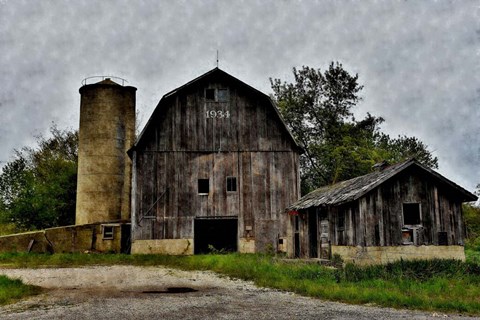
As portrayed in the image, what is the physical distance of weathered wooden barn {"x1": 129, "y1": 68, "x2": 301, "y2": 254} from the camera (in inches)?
957

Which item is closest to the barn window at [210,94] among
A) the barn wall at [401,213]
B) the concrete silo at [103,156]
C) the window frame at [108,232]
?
the window frame at [108,232]

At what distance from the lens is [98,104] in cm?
3127

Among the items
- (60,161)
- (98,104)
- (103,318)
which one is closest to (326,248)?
(103,318)

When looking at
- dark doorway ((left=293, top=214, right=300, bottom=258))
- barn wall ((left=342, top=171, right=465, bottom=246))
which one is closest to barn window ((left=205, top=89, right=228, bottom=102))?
dark doorway ((left=293, top=214, right=300, bottom=258))

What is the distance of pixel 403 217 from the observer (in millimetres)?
16031

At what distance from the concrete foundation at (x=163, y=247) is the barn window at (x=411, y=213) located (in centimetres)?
1111

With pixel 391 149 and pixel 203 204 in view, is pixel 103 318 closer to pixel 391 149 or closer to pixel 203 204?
pixel 203 204

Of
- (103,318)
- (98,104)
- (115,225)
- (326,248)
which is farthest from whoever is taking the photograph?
(98,104)

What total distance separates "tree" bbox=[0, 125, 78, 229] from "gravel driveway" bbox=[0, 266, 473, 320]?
17.7 meters

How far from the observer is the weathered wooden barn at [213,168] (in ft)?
79.7

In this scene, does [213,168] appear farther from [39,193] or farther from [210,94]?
[39,193]

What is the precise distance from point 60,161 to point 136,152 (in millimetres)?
16364

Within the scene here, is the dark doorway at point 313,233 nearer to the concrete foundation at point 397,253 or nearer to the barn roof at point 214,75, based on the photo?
the concrete foundation at point 397,253

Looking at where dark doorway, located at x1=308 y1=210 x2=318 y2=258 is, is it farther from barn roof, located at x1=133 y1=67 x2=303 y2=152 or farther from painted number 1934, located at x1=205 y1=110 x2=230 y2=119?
painted number 1934, located at x1=205 y1=110 x2=230 y2=119
